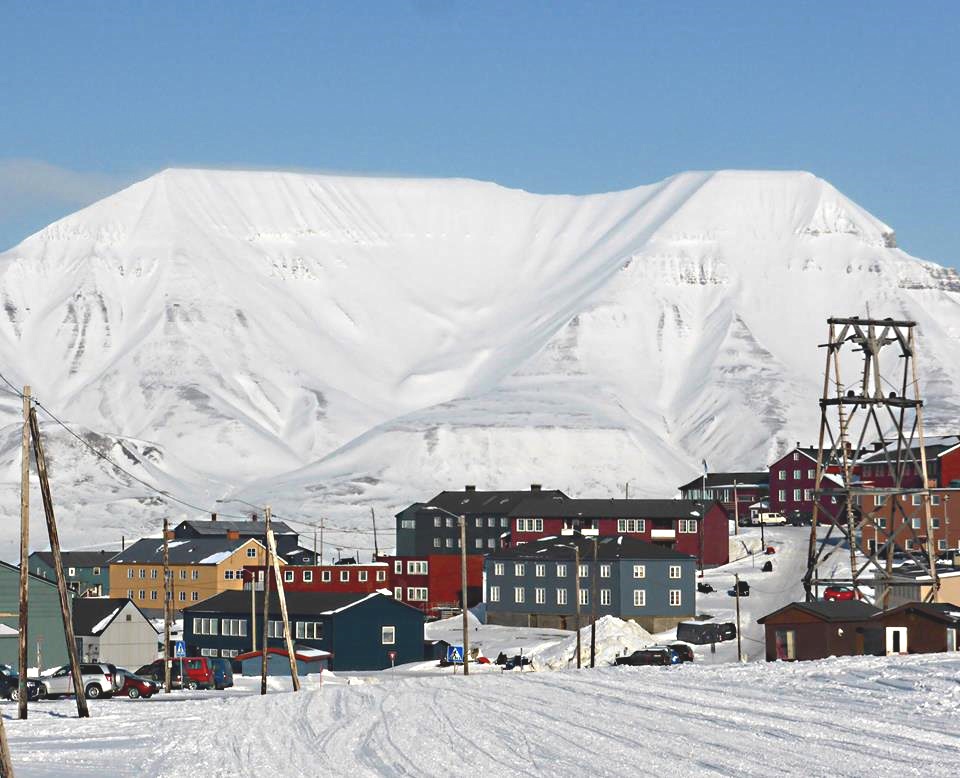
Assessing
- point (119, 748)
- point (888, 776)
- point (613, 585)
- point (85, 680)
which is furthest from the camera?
point (613, 585)

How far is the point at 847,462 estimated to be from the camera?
65625 mm

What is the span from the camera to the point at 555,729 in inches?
1219

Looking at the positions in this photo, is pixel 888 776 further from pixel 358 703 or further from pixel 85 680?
pixel 85 680

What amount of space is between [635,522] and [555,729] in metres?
90.3

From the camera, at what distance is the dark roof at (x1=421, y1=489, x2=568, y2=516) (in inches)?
5482

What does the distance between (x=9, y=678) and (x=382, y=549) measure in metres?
138

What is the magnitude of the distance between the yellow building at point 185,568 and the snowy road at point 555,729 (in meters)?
69.1

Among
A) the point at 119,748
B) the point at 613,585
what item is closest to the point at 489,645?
the point at 613,585

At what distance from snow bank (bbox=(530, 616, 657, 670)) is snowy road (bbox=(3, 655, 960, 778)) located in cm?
2863

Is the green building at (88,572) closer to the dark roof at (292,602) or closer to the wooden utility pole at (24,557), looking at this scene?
the dark roof at (292,602)

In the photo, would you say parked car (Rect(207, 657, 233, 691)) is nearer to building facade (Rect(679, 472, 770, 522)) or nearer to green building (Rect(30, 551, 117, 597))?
green building (Rect(30, 551, 117, 597))

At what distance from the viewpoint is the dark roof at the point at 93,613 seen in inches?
3130

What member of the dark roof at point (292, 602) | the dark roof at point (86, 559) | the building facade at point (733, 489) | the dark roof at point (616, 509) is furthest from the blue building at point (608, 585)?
the building facade at point (733, 489)

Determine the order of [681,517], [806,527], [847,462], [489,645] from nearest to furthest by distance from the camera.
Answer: [847,462], [489,645], [681,517], [806,527]
